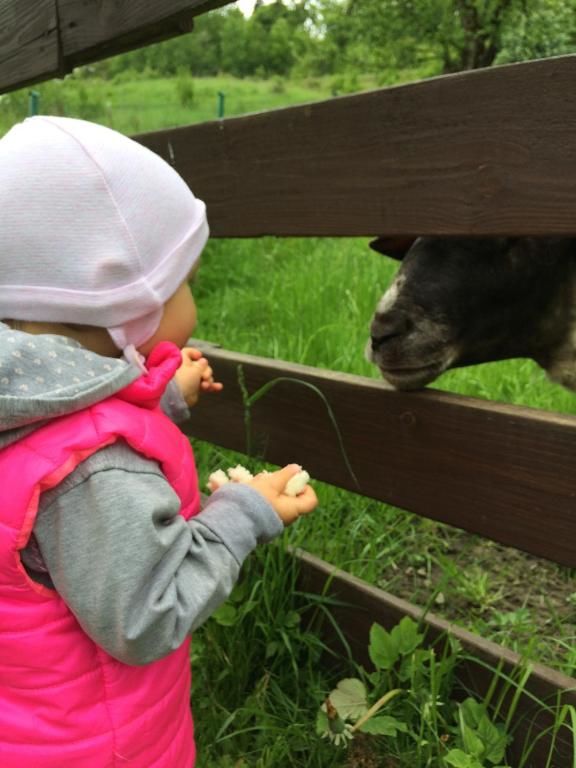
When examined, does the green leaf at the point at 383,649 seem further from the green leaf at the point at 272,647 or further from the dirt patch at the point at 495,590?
the dirt patch at the point at 495,590

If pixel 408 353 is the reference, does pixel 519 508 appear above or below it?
below

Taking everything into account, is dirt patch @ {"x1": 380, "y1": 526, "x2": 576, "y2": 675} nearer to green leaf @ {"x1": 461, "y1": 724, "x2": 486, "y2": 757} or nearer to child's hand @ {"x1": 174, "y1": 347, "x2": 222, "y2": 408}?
green leaf @ {"x1": 461, "y1": 724, "x2": 486, "y2": 757}

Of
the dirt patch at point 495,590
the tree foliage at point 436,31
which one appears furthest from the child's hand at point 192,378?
the tree foliage at point 436,31

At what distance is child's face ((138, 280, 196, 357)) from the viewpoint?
129 cm

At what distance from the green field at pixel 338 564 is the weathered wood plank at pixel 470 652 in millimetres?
57

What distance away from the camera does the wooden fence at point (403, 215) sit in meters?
1.52

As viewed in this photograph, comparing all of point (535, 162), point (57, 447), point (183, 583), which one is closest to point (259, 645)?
point (183, 583)

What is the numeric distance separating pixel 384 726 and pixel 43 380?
1.11 metres

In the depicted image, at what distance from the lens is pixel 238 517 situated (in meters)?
1.30

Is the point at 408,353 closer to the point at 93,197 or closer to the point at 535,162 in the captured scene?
the point at 535,162

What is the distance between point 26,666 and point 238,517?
0.38m

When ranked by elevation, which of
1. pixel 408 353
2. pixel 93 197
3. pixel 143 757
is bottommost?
pixel 143 757

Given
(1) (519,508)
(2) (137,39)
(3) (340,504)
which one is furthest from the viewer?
(3) (340,504)

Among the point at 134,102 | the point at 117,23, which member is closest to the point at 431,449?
the point at 117,23
